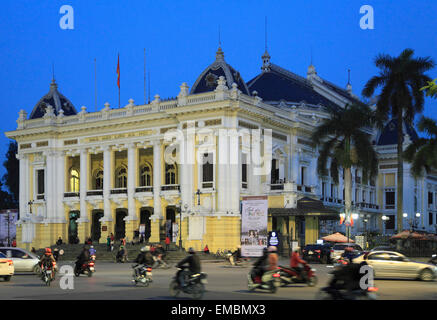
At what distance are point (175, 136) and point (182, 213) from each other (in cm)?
660

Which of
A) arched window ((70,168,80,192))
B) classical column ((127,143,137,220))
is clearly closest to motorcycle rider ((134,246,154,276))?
classical column ((127,143,137,220))

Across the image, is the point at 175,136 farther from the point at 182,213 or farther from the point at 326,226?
the point at 326,226

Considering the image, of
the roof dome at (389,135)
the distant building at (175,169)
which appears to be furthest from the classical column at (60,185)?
the roof dome at (389,135)

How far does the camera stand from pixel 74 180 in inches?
2670

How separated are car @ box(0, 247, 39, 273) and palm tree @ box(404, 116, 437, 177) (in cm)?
2403

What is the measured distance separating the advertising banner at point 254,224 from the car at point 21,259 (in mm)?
12013

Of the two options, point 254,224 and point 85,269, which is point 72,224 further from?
point 85,269

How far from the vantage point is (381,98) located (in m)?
52.8

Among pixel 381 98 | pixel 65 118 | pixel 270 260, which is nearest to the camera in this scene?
pixel 270 260

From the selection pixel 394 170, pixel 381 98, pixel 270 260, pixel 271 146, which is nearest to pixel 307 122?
pixel 271 146

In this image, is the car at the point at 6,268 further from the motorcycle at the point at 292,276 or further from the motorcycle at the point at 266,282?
the motorcycle at the point at 292,276

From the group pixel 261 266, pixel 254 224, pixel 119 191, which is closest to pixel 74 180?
pixel 119 191

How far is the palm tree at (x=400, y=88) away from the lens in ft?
170

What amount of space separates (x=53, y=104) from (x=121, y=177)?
10.9 m
